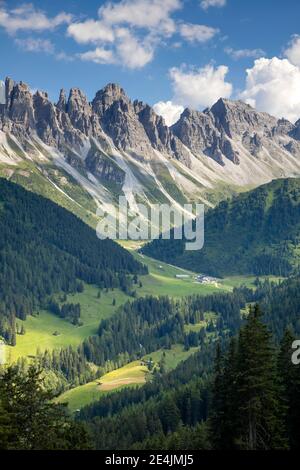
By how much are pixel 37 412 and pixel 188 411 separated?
82758 mm

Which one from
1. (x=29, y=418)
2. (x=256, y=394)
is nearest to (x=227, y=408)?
(x=256, y=394)

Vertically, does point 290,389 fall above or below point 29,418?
above

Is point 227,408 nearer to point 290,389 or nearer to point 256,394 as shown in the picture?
point 256,394

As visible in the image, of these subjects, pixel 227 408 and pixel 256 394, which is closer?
pixel 256 394

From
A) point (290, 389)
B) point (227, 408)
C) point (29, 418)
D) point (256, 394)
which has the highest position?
point (256, 394)

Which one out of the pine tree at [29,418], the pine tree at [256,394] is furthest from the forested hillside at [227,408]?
the pine tree at [29,418]

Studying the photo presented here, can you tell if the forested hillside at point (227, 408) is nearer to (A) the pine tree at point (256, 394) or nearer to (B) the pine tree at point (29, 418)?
(A) the pine tree at point (256, 394)

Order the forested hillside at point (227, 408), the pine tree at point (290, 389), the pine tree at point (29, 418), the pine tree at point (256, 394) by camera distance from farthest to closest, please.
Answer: the pine tree at point (290, 389), the forested hillside at point (227, 408), the pine tree at point (256, 394), the pine tree at point (29, 418)

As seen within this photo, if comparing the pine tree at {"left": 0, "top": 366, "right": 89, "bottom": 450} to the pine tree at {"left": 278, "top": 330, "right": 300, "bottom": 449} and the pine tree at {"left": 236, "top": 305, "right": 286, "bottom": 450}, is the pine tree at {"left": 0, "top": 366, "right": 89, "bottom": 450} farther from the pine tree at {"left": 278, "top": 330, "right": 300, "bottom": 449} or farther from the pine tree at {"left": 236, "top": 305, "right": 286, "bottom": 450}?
the pine tree at {"left": 278, "top": 330, "right": 300, "bottom": 449}

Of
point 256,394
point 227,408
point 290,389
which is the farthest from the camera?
point 290,389

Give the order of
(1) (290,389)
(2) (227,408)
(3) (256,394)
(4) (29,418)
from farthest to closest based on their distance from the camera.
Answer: (1) (290,389) < (2) (227,408) < (4) (29,418) < (3) (256,394)

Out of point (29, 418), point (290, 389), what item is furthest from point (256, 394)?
point (29, 418)

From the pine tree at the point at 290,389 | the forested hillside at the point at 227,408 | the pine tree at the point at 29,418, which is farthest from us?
the pine tree at the point at 290,389
